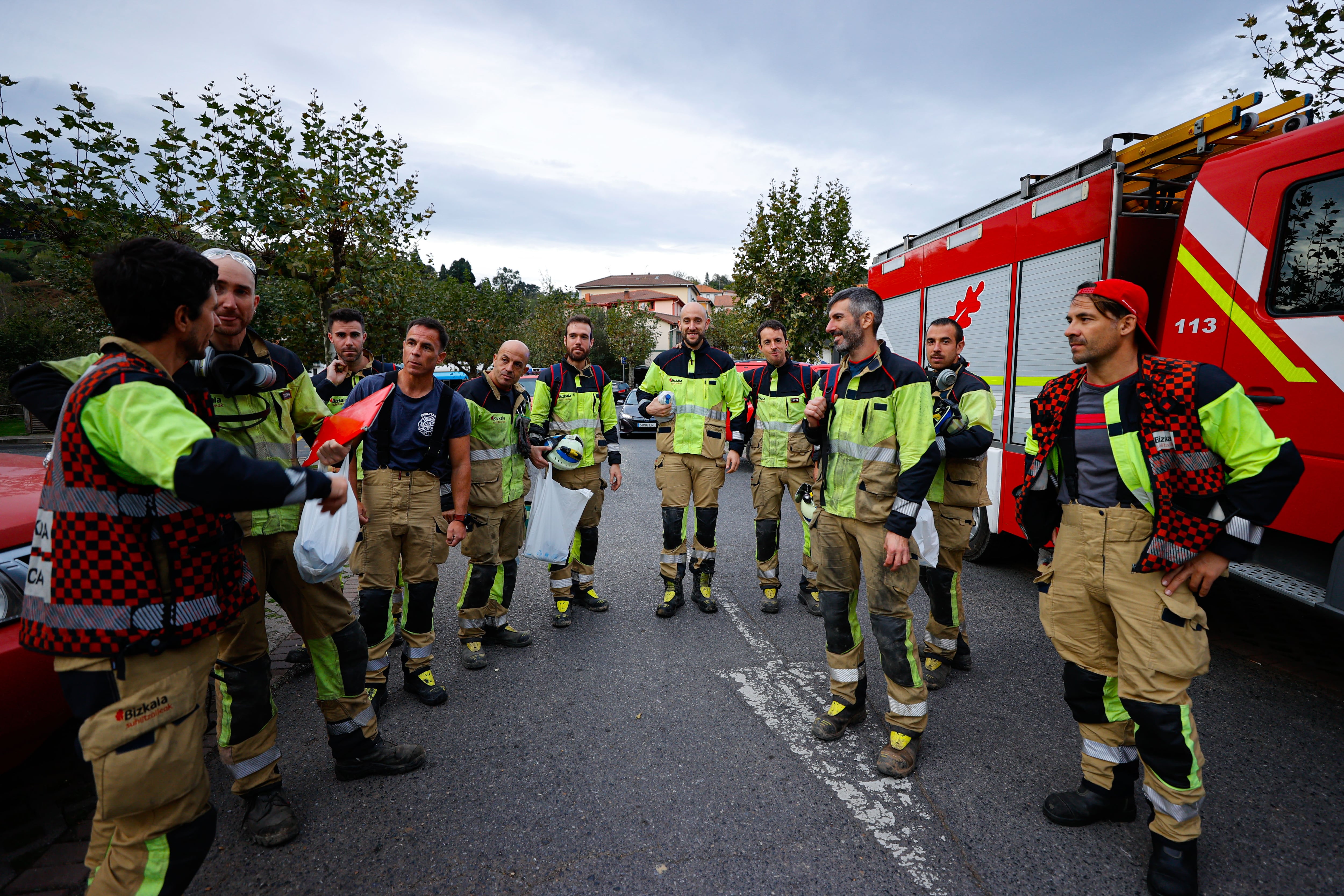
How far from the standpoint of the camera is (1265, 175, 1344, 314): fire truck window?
3.20 m

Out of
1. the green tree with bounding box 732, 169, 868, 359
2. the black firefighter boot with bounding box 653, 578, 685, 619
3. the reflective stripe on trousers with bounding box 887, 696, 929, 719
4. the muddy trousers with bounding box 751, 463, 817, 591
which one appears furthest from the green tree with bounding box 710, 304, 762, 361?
the reflective stripe on trousers with bounding box 887, 696, 929, 719

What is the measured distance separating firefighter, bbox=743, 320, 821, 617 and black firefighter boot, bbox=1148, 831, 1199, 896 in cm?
288

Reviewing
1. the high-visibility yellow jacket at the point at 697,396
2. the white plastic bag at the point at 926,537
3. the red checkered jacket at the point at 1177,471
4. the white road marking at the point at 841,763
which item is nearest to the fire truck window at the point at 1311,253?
the red checkered jacket at the point at 1177,471

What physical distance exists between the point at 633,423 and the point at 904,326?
39.5 ft

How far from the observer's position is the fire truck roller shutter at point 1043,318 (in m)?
4.48

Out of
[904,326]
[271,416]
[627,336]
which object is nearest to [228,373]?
[271,416]

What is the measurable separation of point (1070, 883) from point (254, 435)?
347 cm

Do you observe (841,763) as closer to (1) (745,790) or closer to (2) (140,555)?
(1) (745,790)

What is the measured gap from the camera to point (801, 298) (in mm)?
17047

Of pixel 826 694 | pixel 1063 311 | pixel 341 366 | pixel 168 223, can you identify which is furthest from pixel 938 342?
pixel 168 223

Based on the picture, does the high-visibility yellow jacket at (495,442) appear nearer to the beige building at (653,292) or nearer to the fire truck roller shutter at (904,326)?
the fire truck roller shutter at (904,326)

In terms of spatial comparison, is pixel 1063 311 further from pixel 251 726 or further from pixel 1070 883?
pixel 251 726

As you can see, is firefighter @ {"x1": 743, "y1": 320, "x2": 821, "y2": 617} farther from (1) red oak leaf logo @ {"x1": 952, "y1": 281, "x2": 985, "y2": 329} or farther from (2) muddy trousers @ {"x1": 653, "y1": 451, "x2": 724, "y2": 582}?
(1) red oak leaf logo @ {"x1": 952, "y1": 281, "x2": 985, "y2": 329}

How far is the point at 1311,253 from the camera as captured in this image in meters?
3.31
